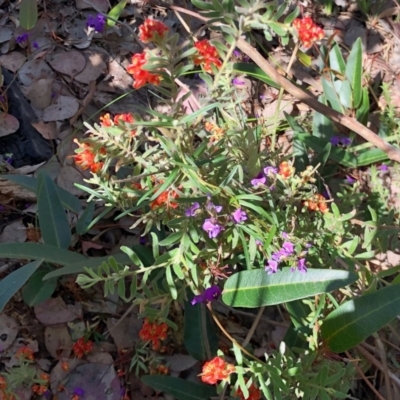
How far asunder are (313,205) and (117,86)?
1067 mm

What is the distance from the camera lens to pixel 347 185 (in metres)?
1.95

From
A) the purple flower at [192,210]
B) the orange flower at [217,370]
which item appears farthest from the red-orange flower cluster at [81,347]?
the purple flower at [192,210]

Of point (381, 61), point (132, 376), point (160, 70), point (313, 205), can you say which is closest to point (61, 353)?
point (132, 376)

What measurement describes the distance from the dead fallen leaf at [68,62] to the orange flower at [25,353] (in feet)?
3.62

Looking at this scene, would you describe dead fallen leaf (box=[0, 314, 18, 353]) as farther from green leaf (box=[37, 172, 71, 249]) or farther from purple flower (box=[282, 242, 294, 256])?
purple flower (box=[282, 242, 294, 256])

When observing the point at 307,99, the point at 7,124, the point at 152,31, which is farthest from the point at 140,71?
the point at 7,124

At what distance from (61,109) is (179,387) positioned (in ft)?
3.75

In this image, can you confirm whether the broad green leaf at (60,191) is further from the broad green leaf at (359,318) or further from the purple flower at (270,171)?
the broad green leaf at (359,318)

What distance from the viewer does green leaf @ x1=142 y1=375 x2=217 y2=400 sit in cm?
154

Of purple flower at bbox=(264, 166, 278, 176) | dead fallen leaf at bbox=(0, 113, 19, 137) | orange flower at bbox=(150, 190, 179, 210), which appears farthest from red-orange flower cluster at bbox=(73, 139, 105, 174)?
dead fallen leaf at bbox=(0, 113, 19, 137)

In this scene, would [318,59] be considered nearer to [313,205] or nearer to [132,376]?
[313,205]

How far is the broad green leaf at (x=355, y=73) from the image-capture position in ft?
6.57

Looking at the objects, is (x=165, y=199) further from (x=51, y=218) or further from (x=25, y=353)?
(x=25, y=353)

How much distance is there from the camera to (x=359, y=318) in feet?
4.61
